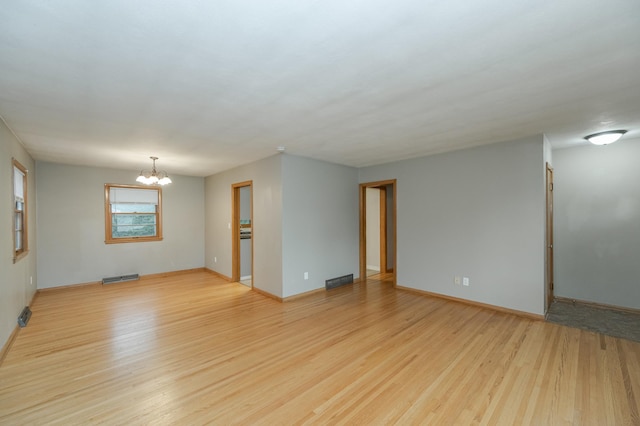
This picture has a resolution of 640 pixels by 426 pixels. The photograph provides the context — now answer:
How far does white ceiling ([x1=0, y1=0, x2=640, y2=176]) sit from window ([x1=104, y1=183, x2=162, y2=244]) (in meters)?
2.53

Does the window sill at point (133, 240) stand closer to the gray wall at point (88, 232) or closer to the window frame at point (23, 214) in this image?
the gray wall at point (88, 232)

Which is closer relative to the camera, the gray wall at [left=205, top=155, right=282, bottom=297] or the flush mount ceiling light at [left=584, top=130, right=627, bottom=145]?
the flush mount ceiling light at [left=584, top=130, right=627, bottom=145]

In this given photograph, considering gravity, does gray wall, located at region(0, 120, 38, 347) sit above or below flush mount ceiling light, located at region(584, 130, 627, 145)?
below

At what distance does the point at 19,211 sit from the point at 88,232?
188 centimetres

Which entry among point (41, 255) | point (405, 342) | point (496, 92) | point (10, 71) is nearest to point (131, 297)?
point (41, 255)

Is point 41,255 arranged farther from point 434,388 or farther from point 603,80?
point 603,80

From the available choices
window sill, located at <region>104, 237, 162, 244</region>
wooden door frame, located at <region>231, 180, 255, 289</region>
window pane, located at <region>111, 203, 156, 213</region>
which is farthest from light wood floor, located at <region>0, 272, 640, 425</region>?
window pane, located at <region>111, 203, 156, 213</region>

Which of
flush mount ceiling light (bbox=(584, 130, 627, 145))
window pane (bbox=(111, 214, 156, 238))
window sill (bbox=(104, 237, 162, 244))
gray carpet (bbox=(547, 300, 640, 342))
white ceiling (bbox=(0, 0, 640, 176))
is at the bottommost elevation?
gray carpet (bbox=(547, 300, 640, 342))

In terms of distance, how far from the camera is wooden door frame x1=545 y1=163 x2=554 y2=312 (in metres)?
3.88

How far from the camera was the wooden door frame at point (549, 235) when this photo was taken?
3.88 m

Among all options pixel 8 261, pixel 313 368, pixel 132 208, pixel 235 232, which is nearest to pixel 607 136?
pixel 313 368

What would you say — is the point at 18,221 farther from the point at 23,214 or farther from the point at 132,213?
the point at 132,213

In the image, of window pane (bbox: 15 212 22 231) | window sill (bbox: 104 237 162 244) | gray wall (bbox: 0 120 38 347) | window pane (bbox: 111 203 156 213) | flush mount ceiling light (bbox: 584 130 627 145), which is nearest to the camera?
gray wall (bbox: 0 120 38 347)

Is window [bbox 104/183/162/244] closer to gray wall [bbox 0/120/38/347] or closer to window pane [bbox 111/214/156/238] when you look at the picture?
window pane [bbox 111/214/156/238]
